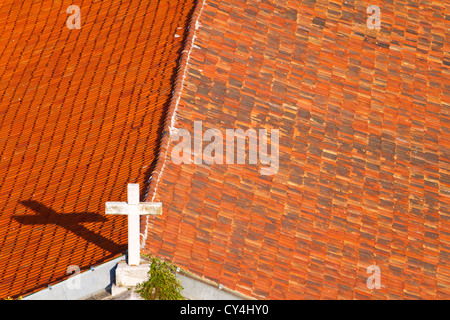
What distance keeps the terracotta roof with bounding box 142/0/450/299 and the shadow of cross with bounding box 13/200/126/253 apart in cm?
74

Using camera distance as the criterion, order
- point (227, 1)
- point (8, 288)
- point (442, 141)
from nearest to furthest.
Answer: point (8, 288) < point (442, 141) < point (227, 1)

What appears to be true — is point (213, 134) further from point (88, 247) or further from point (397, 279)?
point (397, 279)

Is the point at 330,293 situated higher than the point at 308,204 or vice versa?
the point at 308,204

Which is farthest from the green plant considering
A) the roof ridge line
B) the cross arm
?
the cross arm

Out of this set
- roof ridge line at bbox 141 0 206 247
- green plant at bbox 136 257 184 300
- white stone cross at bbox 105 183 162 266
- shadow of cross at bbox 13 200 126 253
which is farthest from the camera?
roof ridge line at bbox 141 0 206 247

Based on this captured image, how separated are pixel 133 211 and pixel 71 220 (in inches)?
75.4

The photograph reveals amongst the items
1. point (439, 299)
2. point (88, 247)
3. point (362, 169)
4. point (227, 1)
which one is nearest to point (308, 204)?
point (362, 169)

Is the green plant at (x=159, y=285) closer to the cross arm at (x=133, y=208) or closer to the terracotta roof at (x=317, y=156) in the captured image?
the terracotta roof at (x=317, y=156)

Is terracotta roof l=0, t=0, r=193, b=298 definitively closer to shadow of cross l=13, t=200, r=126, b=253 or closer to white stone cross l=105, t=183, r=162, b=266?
shadow of cross l=13, t=200, r=126, b=253

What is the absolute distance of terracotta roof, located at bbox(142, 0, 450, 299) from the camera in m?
12.0

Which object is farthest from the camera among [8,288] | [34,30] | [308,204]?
[34,30]

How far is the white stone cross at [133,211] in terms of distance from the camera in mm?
10711

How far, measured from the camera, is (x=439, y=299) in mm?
12086

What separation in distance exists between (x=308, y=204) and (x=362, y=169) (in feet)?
4.90
